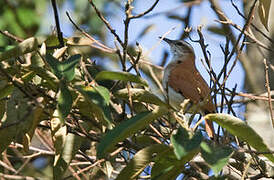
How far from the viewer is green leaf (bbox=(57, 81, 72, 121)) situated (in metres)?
2.13

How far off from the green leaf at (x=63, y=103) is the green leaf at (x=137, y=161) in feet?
1.27

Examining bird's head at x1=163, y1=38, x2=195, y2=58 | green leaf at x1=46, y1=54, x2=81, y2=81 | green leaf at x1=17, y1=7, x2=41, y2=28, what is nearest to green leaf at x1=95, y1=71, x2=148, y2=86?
green leaf at x1=46, y1=54, x2=81, y2=81

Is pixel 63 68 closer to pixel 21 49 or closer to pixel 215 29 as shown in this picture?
pixel 21 49

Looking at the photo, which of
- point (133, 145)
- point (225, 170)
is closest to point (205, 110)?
point (225, 170)

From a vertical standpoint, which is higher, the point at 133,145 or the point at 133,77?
the point at 133,77

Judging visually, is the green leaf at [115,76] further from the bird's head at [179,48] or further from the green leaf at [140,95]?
the bird's head at [179,48]

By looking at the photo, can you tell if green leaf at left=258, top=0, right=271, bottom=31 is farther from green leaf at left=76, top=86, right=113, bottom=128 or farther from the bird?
green leaf at left=76, top=86, right=113, bottom=128

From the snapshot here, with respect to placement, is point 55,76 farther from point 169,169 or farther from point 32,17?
point 32,17

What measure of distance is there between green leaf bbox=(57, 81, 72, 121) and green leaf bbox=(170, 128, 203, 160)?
0.46m

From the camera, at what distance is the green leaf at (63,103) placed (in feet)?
7.00

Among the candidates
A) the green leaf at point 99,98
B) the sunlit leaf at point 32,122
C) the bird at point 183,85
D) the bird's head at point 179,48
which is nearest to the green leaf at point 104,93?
the green leaf at point 99,98

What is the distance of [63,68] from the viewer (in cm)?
225

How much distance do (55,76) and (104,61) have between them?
4363mm

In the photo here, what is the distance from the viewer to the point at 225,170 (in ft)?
Answer: 10.2
